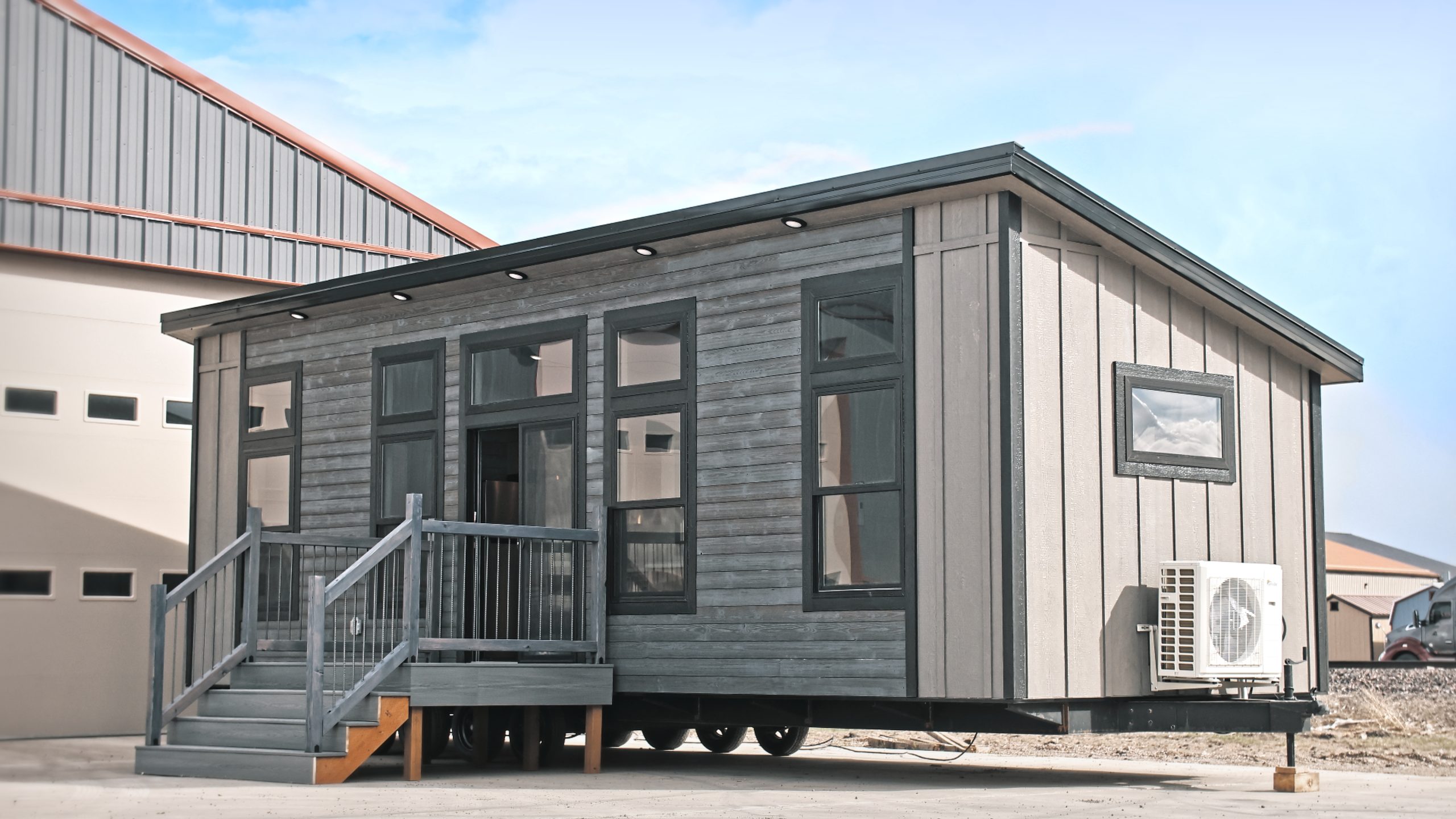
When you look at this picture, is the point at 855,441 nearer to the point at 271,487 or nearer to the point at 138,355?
the point at 271,487

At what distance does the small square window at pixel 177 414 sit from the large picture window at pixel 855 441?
9014 millimetres

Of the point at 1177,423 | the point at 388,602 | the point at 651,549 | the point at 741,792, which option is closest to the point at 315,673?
the point at 651,549

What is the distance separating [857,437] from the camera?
33.5 feet

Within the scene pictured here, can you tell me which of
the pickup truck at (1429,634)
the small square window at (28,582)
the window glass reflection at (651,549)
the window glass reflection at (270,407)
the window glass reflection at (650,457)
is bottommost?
the pickup truck at (1429,634)

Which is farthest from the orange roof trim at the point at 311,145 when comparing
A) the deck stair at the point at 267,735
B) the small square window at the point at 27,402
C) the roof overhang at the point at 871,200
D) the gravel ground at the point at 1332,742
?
the small square window at the point at 27,402

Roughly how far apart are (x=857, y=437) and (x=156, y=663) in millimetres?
5445

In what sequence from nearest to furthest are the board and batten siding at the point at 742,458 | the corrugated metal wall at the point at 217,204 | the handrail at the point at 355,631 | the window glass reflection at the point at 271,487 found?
1. the handrail at the point at 355,631
2. the board and batten siding at the point at 742,458
3. the window glass reflection at the point at 271,487
4. the corrugated metal wall at the point at 217,204

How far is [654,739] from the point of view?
13.9 m

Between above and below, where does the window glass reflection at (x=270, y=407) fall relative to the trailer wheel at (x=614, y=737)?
above

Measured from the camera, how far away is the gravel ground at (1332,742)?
1290cm

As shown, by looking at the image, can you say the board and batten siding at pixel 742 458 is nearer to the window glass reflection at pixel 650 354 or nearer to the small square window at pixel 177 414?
the window glass reflection at pixel 650 354

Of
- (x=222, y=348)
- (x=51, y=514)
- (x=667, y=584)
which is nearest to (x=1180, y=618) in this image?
(x=667, y=584)

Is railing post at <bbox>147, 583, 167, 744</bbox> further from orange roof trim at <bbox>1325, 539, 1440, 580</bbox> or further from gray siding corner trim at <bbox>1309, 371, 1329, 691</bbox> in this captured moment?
orange roof trim at <bbox>1325, 539, 1440, 580</bbox>

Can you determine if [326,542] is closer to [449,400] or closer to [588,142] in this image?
[449,400]
